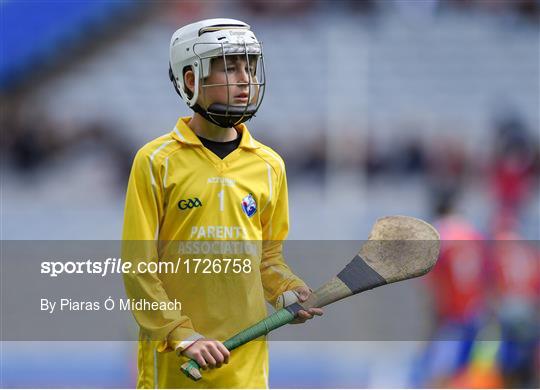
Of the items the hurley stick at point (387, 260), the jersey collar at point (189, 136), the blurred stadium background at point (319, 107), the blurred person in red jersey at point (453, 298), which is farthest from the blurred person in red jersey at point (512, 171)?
the jersey collar at point (189, 136)

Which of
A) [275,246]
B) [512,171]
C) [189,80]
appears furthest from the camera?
[512,171]

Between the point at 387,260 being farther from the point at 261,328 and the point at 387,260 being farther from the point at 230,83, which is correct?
the point at 230,83

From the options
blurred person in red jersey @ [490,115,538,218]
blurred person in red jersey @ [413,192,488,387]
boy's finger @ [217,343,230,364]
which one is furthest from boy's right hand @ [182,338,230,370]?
blurred person in red jersey @ [490,115,538,218]

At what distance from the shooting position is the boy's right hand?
3031 millimetres

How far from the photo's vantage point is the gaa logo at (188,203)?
10.4 ft

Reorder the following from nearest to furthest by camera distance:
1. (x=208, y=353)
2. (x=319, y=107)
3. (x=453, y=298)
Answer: (x=208, y=353), (x=453, y=298), (x=319, y=107)

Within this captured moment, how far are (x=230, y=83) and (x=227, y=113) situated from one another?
89mm

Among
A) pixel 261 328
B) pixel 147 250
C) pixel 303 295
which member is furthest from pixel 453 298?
pixel 147 250

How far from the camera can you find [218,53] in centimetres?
315

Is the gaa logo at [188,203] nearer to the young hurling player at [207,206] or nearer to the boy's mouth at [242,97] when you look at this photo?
the young hurling player at [207,206]

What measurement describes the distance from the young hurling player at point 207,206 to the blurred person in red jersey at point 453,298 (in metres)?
3.40

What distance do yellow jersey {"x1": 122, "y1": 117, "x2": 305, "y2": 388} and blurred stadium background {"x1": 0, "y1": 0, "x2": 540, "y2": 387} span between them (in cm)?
562

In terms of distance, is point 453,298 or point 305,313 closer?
point 305,313

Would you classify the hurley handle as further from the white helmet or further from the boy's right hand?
the white helmet
